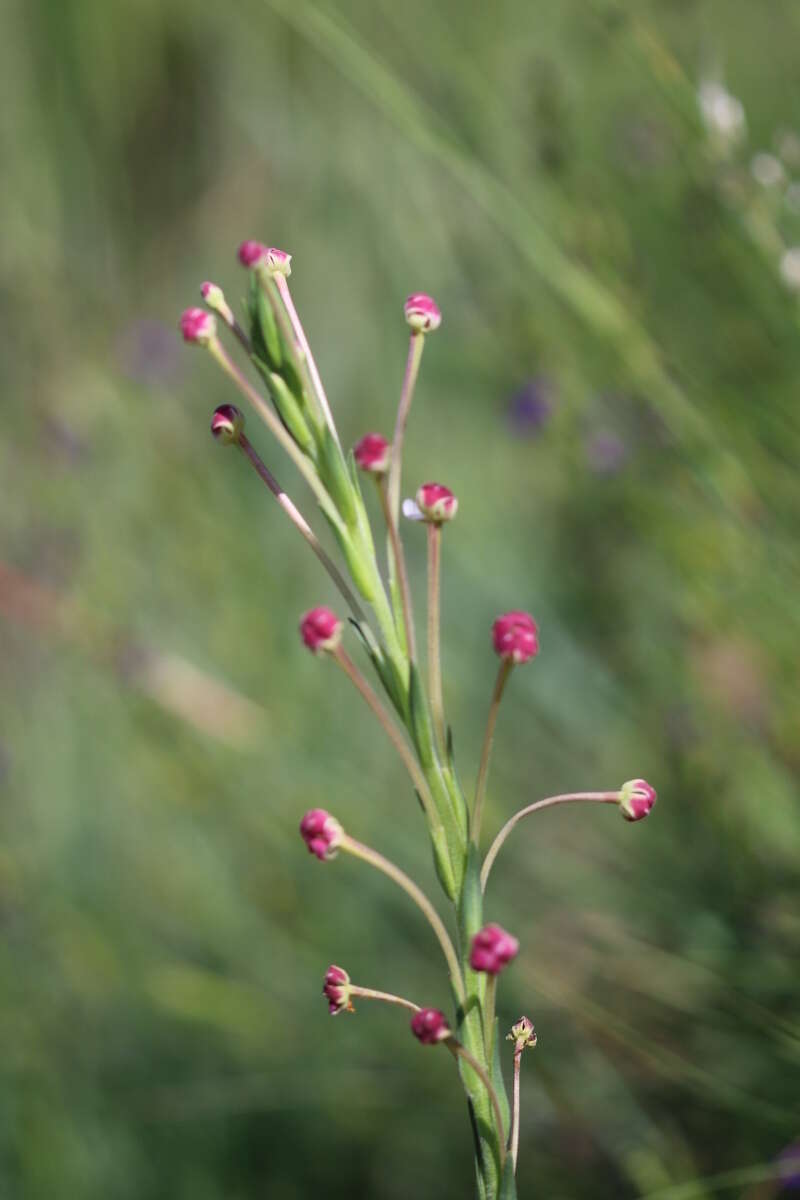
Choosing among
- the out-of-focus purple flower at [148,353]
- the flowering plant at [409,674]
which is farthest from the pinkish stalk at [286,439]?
the out-of-focus purple flower at [148,353]

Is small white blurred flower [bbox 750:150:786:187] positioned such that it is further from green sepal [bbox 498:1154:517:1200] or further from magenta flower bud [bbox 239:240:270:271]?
green sepal [bbox 498:1154:517:1200]

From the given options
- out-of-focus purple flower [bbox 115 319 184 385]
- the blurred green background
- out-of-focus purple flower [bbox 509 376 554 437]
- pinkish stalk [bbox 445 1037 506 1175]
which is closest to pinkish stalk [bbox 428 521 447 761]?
pinkish stalk [bbox 445 1037 506 1175]

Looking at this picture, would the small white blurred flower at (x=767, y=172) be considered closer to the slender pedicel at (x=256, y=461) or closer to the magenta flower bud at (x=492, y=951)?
the slender pedicel at (x=256, y=461)

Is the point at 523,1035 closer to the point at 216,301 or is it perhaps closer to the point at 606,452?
the point at 216,301

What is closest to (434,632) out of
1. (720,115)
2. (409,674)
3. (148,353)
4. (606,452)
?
(409,674)

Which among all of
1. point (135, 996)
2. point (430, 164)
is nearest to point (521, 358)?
point (430, 164)

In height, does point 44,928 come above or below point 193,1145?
above

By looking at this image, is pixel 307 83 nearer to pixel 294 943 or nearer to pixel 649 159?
pixel 649 159
